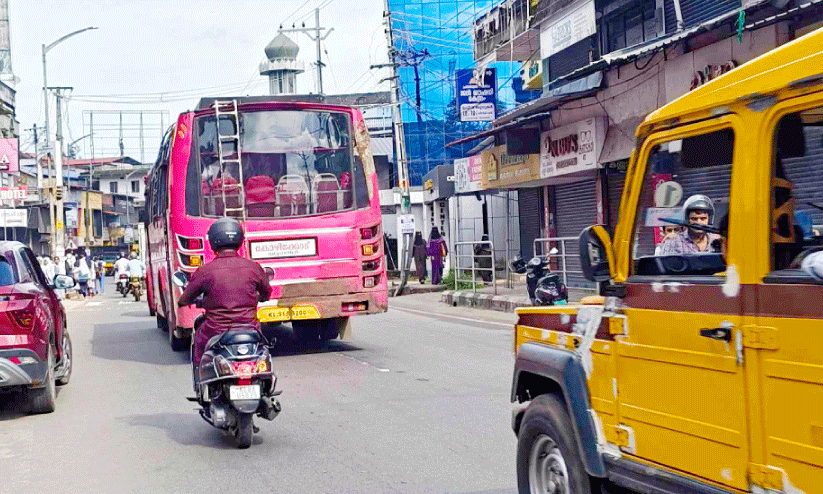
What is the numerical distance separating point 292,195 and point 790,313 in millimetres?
11015

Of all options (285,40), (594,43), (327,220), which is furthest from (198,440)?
(285,40)

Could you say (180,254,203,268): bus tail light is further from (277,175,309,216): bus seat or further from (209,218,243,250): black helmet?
(209,218,243,250): black helmet

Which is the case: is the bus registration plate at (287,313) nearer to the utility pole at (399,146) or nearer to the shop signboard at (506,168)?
the shop signboard at (506,168)

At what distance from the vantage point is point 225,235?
8391 mm

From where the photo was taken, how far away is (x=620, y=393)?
4.36 m

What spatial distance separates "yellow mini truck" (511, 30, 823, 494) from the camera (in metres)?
3.33

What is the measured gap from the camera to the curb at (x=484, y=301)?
2161cm

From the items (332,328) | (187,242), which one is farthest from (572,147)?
(187,242)

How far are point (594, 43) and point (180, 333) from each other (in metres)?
13.8

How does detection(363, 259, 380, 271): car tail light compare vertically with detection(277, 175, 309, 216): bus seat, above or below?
below

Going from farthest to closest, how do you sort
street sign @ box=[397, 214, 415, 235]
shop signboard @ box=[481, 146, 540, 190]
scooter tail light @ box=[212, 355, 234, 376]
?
street sign @ box=[397, 214, 415, 235]
shop signboard @ box=[481, 146, 540, 190]
scooter tail light @ box=[212, 355, 234, 376]

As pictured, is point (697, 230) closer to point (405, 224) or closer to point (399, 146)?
point (399, 146)

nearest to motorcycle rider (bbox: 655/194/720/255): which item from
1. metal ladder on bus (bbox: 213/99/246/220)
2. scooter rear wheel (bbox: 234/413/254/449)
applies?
scooter rear wheel (bbox: 234/413/254/449)

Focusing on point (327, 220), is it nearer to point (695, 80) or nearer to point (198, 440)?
point (198, 440)
